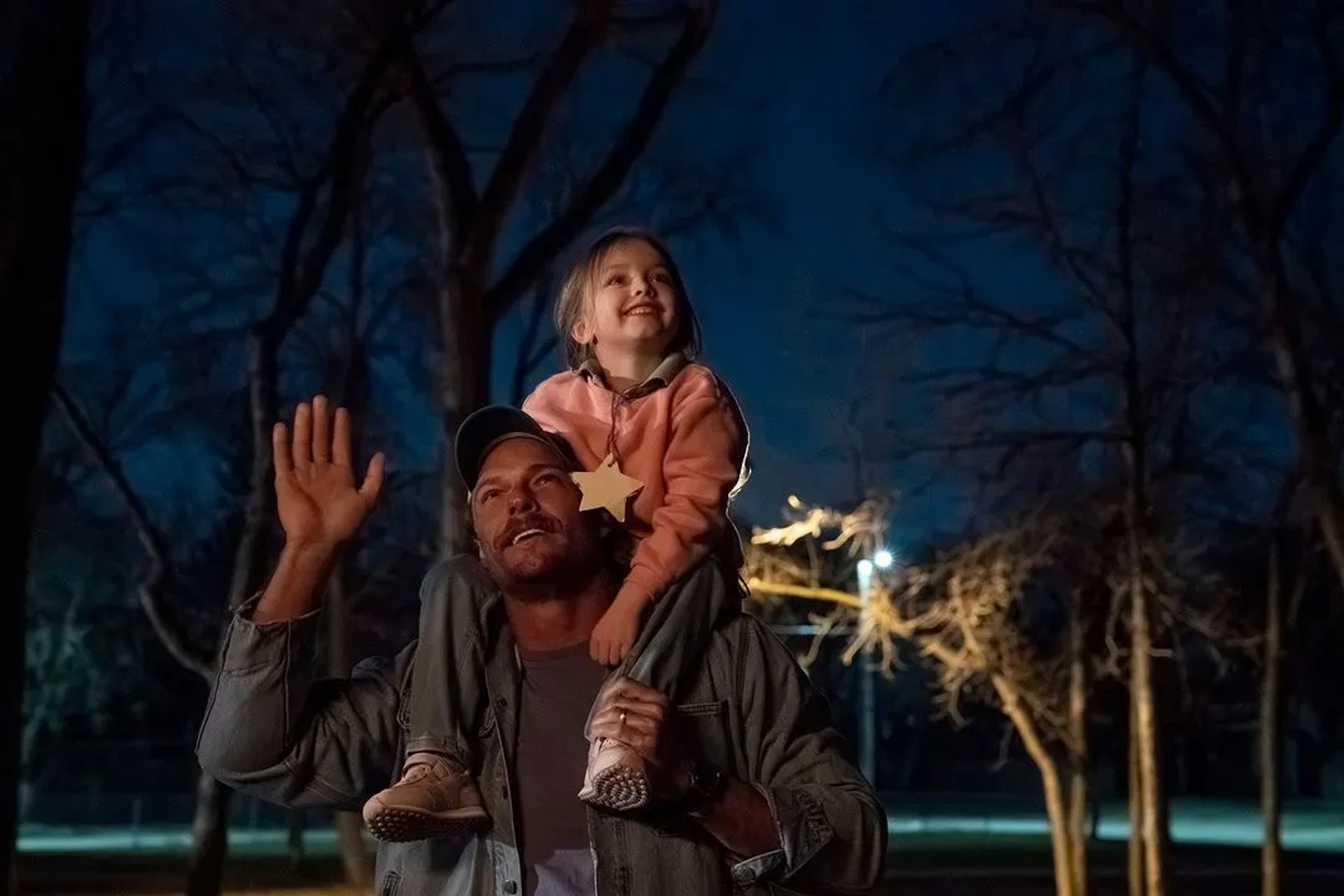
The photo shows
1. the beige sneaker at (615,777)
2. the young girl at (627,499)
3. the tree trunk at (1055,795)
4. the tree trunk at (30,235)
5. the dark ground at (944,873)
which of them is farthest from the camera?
the dark ground at (944,873)

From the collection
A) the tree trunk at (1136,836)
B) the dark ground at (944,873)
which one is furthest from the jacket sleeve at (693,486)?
the dark ground at (944,873)

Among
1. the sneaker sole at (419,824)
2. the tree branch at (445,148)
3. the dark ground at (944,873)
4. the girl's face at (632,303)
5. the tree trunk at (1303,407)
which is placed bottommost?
the dark ground at (944,873)

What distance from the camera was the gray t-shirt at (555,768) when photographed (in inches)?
93.0

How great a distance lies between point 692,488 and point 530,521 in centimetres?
Result: 27

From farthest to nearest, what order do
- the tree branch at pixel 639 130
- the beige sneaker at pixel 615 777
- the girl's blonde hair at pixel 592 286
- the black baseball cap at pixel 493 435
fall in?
the tree branch at pixel 639 130 → the girl's blonde hair at pixel 592 286 → the black baseball cap at pixel 493 435 → the beige sneaker at pixel 615 777

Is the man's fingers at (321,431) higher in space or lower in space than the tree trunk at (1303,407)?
lower

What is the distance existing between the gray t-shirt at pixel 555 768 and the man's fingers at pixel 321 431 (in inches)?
17.8

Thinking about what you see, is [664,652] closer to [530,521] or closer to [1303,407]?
[530,521]

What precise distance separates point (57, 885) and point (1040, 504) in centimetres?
1350

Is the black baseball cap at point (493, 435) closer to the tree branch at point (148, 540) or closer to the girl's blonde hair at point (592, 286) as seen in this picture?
the girl's blonde hair at point (592, 286)

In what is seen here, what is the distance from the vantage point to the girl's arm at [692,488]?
243 centimetres

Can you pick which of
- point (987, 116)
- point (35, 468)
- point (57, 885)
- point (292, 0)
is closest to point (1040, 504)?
point (987, 116)

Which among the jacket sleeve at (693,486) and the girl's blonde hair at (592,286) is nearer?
the jacket sleeve at (693,486)

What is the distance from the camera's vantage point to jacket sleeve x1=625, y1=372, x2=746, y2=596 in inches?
96.0
